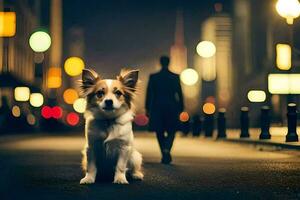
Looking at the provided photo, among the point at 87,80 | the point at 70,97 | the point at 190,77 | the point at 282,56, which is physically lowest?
the point at 70,97

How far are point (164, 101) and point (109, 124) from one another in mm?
5007

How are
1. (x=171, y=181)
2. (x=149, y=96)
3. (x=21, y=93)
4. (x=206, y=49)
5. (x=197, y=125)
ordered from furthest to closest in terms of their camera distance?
(x=206, y=49), (x=21, y=93), (x=197, y=125), (x=149, y=96), (x=171, y=181)

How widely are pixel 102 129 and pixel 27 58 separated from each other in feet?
276

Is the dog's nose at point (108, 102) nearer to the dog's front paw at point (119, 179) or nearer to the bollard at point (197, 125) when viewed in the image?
the dog's front paw at point (119, 179)

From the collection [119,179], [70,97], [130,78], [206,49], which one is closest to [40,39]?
[206,49]

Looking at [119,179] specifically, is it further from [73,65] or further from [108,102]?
[73,65]

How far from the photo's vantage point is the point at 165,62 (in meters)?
14.0

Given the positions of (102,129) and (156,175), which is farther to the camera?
(156,175)

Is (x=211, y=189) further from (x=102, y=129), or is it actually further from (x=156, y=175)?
(x=156, y=175)

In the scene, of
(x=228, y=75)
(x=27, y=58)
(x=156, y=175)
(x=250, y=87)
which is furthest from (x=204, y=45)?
(x=228, y=75)

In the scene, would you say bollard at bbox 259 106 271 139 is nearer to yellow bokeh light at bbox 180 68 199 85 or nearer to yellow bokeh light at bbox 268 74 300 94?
yellow bokeh light at bbox 268 74 300 94

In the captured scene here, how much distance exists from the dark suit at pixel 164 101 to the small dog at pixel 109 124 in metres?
4.66

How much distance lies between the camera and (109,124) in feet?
28.3

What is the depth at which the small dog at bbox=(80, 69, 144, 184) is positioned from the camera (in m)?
8.48
